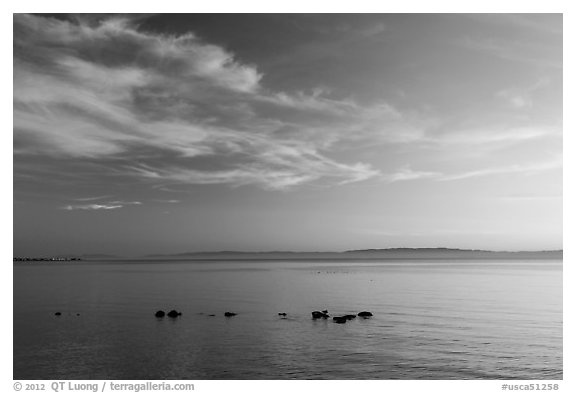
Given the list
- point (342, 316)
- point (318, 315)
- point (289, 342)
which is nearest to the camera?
point (289, 342)

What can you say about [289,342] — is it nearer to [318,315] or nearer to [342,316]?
[342,316]

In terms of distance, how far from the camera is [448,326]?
4606 cm

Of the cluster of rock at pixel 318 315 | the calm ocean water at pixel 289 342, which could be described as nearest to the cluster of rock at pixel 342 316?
the cluster of rock at pixel 318 315

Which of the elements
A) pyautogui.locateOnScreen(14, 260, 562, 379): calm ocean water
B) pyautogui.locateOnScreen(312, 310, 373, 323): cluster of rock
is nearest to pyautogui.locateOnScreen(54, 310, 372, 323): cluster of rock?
pyautogui.locateOnScreen(312, 310, 373, 323): cluster of rock

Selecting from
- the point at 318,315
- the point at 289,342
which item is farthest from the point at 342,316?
the point at 289,342

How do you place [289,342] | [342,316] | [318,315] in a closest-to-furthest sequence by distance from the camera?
[289,342]
[342,316]
[318,315]

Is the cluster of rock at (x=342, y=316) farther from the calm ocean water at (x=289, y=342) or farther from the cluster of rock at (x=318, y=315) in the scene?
the calm ocean water at (x=289, y=342)

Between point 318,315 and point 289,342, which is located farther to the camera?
point 318,315

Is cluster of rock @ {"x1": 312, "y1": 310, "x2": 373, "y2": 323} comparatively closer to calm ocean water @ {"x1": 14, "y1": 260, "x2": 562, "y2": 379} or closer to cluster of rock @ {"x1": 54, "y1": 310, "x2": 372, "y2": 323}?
cluster of rock @ {"x1": 54, "y1": 310, "x2": 372, "y2": 323}

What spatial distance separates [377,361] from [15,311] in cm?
4940

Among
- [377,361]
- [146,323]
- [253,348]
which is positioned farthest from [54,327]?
[377,361]
